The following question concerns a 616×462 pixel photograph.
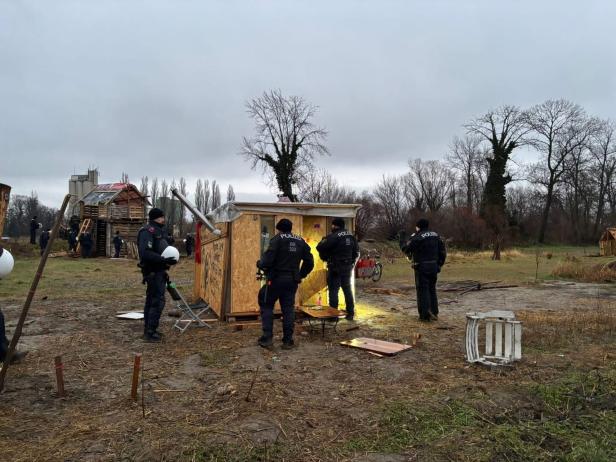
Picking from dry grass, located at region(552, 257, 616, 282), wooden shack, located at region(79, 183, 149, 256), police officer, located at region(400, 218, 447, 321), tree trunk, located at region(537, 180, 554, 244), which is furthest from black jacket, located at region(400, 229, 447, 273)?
tree trunk, located at region(537, 180, 554, 244)

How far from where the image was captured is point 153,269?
23.0ft

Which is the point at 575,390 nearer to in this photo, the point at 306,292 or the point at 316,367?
the point at 316,367

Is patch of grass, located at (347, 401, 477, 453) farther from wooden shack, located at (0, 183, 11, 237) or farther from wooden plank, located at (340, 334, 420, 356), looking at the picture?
wooden shack, located at (0, 183, 11, 237)

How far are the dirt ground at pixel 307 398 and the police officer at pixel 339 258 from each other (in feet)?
2.53

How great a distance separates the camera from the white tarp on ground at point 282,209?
8617mm

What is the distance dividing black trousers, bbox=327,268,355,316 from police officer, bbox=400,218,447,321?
1.21 meters

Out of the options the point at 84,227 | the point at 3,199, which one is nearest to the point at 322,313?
the point at 3,199

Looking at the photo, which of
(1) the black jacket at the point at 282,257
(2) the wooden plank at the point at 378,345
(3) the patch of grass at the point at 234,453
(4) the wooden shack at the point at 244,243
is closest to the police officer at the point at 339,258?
(4) the wooden shack at the point at 244,243

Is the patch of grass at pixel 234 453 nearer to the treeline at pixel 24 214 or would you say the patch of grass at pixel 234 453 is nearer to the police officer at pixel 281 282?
the police officer at pixel 281 282

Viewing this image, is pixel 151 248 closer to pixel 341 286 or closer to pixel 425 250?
pixel 341 286

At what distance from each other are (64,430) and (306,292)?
20.8 ft

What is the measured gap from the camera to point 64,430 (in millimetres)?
3875

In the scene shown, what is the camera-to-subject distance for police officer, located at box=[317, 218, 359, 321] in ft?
28.9

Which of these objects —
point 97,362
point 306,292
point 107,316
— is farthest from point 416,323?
point 107,316
